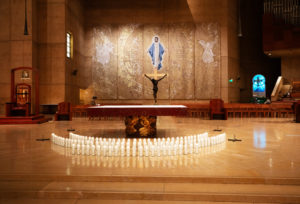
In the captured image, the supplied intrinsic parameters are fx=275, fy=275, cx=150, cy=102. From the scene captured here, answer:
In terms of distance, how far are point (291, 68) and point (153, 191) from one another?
19.9 meters

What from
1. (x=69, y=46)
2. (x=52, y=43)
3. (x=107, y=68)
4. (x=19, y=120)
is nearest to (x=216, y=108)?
(x=19, y=120)

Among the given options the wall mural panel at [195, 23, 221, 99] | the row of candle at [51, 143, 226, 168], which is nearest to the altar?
the row of candle at [51, 143, 226, 168]

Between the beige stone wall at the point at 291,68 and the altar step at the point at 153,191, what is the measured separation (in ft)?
61.1

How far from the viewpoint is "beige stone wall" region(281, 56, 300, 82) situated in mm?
19891

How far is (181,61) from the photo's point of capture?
64.5ft

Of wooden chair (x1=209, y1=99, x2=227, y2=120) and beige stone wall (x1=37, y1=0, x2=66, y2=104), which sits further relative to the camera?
beige stone wall (x1=37, y1=0, x2=66, y2=104)

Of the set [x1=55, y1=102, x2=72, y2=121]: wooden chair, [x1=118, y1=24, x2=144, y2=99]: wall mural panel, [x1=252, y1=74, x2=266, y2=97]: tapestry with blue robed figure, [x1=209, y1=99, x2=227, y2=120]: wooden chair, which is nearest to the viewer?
[x1=55, y1=102, x2=72, y2=121]: wooden chair

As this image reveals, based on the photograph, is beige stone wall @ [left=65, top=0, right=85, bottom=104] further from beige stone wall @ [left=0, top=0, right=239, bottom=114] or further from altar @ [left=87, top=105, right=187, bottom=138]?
altar @ [left=87, top=105, right=187, bottom=138]

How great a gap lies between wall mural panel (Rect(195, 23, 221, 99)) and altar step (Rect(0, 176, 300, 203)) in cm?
1632

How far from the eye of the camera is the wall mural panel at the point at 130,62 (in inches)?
771

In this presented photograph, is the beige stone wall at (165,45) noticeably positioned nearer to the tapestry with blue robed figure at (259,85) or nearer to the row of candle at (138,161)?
the tapestry with blue robed figure at (259,85)

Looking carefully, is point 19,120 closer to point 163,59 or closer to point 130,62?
point 130,62

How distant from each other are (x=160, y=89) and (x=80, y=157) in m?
14.9

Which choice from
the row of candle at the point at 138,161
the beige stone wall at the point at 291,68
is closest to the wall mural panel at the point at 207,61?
the beige stone wall at the point at 291,68
